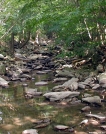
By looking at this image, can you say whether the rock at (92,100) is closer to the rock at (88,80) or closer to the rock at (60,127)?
the rock at (60,127)

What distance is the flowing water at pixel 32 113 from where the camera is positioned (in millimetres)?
5773

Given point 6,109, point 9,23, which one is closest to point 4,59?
point 9,23

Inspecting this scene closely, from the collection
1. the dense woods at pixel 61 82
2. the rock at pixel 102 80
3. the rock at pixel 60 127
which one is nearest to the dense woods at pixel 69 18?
the dense woods at pixel 61 82

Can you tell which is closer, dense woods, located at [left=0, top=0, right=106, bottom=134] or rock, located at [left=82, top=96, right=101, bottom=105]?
dense woods, located at [left=0, top=0, right=106, bottom=134]

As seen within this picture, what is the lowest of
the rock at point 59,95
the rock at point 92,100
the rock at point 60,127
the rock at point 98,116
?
the rock at point 60,127

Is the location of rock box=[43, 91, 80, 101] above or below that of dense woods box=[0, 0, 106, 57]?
below

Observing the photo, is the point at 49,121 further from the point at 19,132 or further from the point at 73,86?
the point at 73,86

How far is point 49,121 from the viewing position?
607 cm

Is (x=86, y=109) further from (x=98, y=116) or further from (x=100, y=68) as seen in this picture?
(x=100, y=68)

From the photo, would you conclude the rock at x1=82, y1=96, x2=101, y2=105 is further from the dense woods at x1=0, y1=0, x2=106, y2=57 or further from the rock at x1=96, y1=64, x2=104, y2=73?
the rock at x1=96, y1=64, x2=104, y2=73

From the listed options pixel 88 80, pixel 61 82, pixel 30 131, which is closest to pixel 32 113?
pixel 30 131

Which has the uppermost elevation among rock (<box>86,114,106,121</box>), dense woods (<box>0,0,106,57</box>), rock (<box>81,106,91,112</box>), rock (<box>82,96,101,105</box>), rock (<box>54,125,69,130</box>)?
dense woods (<box>0,0,106,57</box>)

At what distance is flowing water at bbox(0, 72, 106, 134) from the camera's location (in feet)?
18.9

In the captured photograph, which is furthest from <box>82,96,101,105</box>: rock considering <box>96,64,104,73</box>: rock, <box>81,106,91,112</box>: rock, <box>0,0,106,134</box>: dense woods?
<box>96,64,104,73</box>: rock
